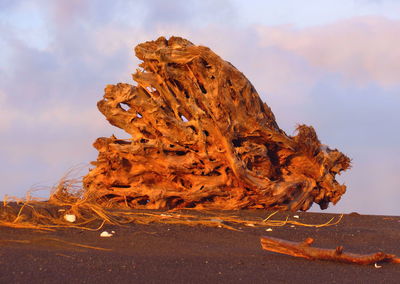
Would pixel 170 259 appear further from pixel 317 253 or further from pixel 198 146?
pixel 198 146

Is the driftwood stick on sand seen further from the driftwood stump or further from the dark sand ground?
the driftwood stump

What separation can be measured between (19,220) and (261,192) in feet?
16.2

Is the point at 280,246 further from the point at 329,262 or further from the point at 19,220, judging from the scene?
the point at 19,220

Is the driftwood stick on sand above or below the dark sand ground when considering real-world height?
above

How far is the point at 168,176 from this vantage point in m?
10.4

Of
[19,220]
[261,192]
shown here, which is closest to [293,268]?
[19,220]

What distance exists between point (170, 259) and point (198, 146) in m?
5.08

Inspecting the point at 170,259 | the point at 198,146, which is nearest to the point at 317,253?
the point at 170,259

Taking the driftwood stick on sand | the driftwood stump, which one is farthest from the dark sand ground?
the driftwood stump

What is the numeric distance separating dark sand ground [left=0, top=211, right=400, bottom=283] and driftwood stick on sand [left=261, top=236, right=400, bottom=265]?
0.25 feet

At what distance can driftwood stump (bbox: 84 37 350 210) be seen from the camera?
10.1 m

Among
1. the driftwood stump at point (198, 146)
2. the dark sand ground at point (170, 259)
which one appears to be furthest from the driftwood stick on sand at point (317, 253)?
the driftwood stump at point (198, 146)

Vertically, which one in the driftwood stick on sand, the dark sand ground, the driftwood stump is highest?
the driftwood stump

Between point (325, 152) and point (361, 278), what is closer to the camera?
point (361, 278)
